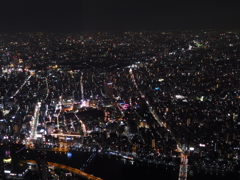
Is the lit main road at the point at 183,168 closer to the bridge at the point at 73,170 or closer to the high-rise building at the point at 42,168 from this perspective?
the bridge at the point at 73,170

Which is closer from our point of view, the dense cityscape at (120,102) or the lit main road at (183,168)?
the lit main road at (183,168)

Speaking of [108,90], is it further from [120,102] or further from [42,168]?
[42,168]

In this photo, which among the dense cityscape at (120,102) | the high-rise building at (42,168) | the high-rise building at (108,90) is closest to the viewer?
the high-rise building at (42,168)

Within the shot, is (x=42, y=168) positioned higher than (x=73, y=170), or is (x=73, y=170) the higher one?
(x=42, y=168)

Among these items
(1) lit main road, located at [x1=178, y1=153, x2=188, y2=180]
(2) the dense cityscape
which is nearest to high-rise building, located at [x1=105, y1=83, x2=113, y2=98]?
(2) the dense cityscape

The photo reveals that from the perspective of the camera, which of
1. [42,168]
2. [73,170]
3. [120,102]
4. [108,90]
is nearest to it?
[42,168]

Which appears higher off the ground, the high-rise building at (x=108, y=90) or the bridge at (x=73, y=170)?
the high-rise building at (x=108, y=90)

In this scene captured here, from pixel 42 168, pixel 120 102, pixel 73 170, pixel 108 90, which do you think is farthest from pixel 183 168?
pixel 108 90

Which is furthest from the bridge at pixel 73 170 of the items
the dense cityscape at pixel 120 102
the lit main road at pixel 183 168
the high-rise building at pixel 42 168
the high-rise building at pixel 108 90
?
the high-rise building at pixel 108 90
